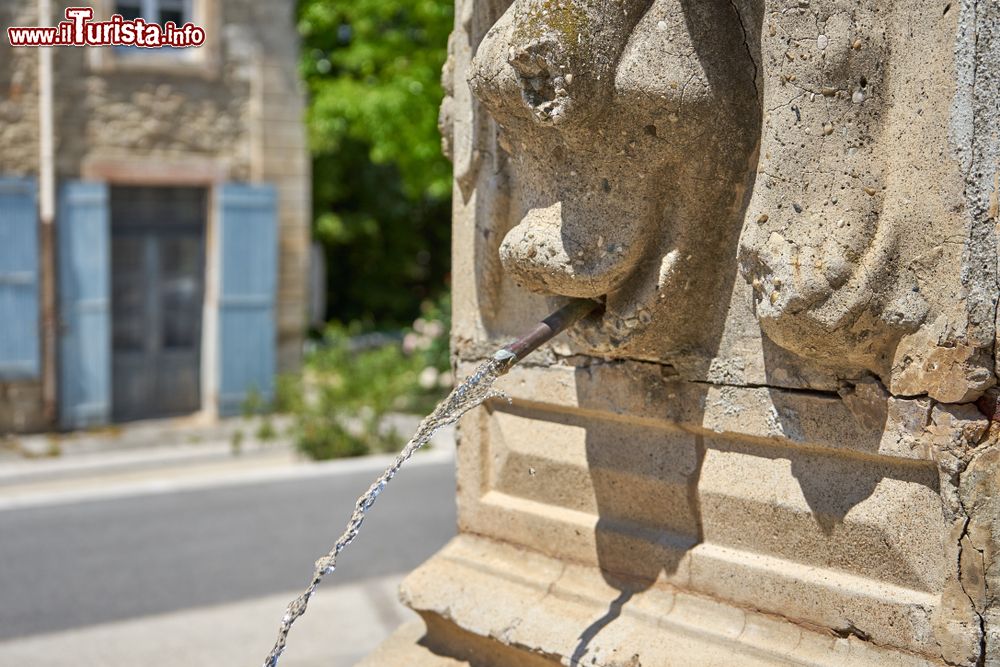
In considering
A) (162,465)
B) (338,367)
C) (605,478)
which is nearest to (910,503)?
(605,478)

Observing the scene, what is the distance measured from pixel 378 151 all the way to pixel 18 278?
12.7 ft

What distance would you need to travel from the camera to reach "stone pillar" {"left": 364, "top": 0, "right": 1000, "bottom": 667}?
1.44 m

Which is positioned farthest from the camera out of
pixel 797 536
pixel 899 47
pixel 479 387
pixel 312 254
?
pixel 312 254

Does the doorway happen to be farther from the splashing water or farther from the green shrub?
the splashing water

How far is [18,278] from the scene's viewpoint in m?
7.64

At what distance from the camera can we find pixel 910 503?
1534mm

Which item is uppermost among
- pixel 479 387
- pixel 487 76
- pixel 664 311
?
pixel 487 76

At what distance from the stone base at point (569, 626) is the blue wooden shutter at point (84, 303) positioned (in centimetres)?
638

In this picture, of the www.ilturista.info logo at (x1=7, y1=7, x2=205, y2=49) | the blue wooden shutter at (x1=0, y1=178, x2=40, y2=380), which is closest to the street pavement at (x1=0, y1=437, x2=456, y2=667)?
the blue wooden shutter at (x1=0, y1=178, x2=40, y2=380)

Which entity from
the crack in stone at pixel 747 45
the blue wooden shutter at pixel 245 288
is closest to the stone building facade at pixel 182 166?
the blue wooden shutter at pixel 245 288

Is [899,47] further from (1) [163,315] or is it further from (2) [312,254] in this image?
(2) [312,254]

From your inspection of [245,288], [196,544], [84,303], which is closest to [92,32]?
[84,303]

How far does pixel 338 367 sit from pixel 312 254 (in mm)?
6699

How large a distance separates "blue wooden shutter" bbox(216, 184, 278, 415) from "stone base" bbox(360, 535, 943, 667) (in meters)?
6.41
